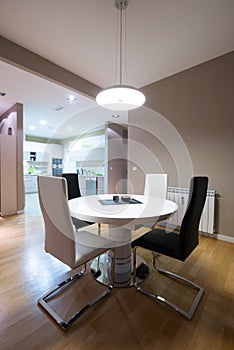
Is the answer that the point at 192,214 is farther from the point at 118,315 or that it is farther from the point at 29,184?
the point at 29,184

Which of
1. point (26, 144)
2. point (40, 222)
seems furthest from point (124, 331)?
point (26, 144)

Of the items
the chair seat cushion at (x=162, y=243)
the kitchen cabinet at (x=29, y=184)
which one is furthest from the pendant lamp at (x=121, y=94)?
the kitchen cabinet at (x=29, y=184)

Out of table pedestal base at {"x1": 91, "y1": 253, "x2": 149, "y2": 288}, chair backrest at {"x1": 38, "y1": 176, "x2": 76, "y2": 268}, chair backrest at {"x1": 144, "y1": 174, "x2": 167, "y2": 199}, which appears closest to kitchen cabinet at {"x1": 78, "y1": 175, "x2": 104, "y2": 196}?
chair backrest at {"x1": 144, "y1": 174, "x2": 167, "y2": 199}

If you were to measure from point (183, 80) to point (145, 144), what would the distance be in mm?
1274

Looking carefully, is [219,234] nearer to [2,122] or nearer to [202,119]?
[202,119]

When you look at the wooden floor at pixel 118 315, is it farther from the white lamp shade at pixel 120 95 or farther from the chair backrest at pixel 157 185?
the white lamp shade at pixel 120 95

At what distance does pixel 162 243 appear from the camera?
57.3 inches

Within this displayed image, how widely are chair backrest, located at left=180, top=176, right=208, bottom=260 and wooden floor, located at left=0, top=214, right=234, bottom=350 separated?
466 millimetres

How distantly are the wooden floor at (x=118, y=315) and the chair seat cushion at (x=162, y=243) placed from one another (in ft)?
1.38

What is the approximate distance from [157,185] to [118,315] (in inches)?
66.8

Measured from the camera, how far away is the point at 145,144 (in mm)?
3521

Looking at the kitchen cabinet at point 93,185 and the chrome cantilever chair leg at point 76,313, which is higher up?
the kitchen cabinet at point 93,185

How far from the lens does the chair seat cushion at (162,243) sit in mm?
1357

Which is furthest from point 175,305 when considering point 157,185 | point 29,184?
point 29,184
